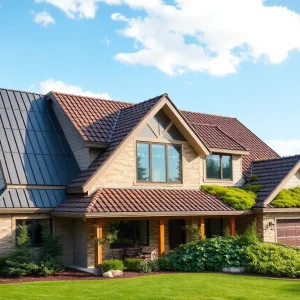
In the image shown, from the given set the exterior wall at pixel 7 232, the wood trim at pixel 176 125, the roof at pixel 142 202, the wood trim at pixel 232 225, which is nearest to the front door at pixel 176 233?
the roof at pixel 142 202

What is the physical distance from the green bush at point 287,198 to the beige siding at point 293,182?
26 centimetres

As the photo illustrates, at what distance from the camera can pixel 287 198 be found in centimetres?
2405

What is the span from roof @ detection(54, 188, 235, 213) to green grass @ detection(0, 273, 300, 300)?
3.17 metres

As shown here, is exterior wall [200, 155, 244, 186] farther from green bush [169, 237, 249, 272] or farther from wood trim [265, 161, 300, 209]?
green bush [169, 237, 249, 272]

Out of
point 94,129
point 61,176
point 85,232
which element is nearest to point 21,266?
point 85,232

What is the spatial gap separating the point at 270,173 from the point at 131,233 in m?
8.76

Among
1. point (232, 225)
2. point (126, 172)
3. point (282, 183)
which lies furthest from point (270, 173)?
point (126, 172)

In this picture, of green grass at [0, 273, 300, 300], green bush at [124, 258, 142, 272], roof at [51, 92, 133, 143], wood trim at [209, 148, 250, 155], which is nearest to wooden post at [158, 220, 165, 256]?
green bush at [124, 258, 142, 272]

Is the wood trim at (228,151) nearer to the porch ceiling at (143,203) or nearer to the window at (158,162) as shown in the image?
the window at (158,162)

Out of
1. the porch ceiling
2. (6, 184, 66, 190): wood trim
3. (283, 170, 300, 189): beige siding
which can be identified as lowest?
the porch ceiling

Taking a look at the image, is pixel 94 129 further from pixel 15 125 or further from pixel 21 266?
pixel 21 266

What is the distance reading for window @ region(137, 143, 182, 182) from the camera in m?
22.3

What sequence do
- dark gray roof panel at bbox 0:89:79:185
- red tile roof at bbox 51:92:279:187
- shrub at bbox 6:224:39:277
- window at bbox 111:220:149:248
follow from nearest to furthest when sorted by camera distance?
shrub at bbox 6:224:39:277 < dark gray roof panel at bbox 0:89:79:185 < window at bbox 111:220:149:248 < red tile roof at bbox 51:92:279:187

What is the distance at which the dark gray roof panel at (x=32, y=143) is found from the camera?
834 inches
